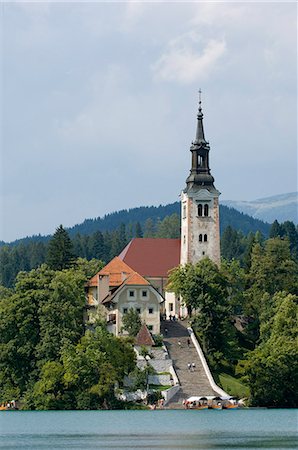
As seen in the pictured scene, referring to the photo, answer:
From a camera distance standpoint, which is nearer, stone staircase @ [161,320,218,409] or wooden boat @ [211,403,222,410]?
wooden boat @ [211,403,222,410]

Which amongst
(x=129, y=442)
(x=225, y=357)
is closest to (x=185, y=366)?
(x=225, y=357)

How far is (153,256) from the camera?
124 metres

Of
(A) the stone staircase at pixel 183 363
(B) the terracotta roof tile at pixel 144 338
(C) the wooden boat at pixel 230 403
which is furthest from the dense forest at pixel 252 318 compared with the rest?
(B) the terracotta roof tile at pixel 144 338

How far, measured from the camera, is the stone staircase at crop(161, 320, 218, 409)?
98438mm

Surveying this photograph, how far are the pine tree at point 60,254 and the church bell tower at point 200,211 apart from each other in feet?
31.2

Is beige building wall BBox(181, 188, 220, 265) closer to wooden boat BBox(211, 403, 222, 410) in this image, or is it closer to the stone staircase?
the stone staircase

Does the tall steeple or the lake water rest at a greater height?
the tall steeple

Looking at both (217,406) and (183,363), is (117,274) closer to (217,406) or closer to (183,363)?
(183,363)

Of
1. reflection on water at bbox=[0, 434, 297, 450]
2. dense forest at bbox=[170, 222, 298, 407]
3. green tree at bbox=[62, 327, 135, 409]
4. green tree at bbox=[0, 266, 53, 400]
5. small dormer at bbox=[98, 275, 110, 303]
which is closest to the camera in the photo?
reflection on water at bbox=[0, 434, 297, 450]

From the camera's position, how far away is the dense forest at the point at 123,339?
95.7m

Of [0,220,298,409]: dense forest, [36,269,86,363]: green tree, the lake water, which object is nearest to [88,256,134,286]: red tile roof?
[0,220,298,409]: dense forest

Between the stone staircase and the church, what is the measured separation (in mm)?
1819

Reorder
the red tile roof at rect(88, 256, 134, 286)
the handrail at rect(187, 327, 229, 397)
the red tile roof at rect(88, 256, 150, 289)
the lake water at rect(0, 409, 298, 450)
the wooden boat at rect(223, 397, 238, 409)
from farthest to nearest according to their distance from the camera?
the red tile roof at rect(88, 256, 134, 286) < the red tile roof at rect(88, 256, 150, 289) < the handrail at rect(187, 327, 229, 397) < the wooden boat at rect(223, 397, 238, 409) < the lake water at rect(0, 409, 298, 450)

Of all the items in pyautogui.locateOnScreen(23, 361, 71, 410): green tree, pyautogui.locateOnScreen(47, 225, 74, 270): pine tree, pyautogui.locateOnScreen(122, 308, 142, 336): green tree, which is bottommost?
pyautogui.locateOnScreen(23, 361, 71, 410): green tree
